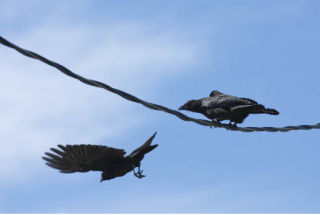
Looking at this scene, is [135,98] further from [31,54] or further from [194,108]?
[194,108]

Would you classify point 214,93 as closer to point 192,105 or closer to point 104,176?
point 192,105

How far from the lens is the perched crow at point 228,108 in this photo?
7426 mm

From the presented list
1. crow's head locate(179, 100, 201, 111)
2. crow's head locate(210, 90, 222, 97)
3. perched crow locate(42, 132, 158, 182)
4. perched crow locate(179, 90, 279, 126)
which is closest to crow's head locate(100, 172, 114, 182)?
perched crow locate(42, 132, 158, 182)

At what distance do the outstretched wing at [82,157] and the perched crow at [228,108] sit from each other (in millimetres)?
1869

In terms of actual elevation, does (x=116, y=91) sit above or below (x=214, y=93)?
below

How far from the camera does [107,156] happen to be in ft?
20.9

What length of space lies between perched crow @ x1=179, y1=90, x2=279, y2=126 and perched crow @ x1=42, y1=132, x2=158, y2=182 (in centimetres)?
158

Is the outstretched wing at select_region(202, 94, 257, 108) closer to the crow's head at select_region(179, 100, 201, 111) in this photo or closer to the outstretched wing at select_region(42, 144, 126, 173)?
the crow's head at select_region(179, 100, 201, 111)

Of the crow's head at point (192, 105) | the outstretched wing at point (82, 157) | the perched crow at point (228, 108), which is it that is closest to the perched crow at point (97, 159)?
the outstretched wing at point (82, 157)

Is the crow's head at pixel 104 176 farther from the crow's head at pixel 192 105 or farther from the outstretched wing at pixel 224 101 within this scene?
the crow's head at pixel 192 105

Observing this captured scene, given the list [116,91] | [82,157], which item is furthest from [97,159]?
[116,91]

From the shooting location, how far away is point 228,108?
25.2 ft

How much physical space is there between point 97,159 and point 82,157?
165mm

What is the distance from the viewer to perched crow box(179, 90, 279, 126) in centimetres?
743
